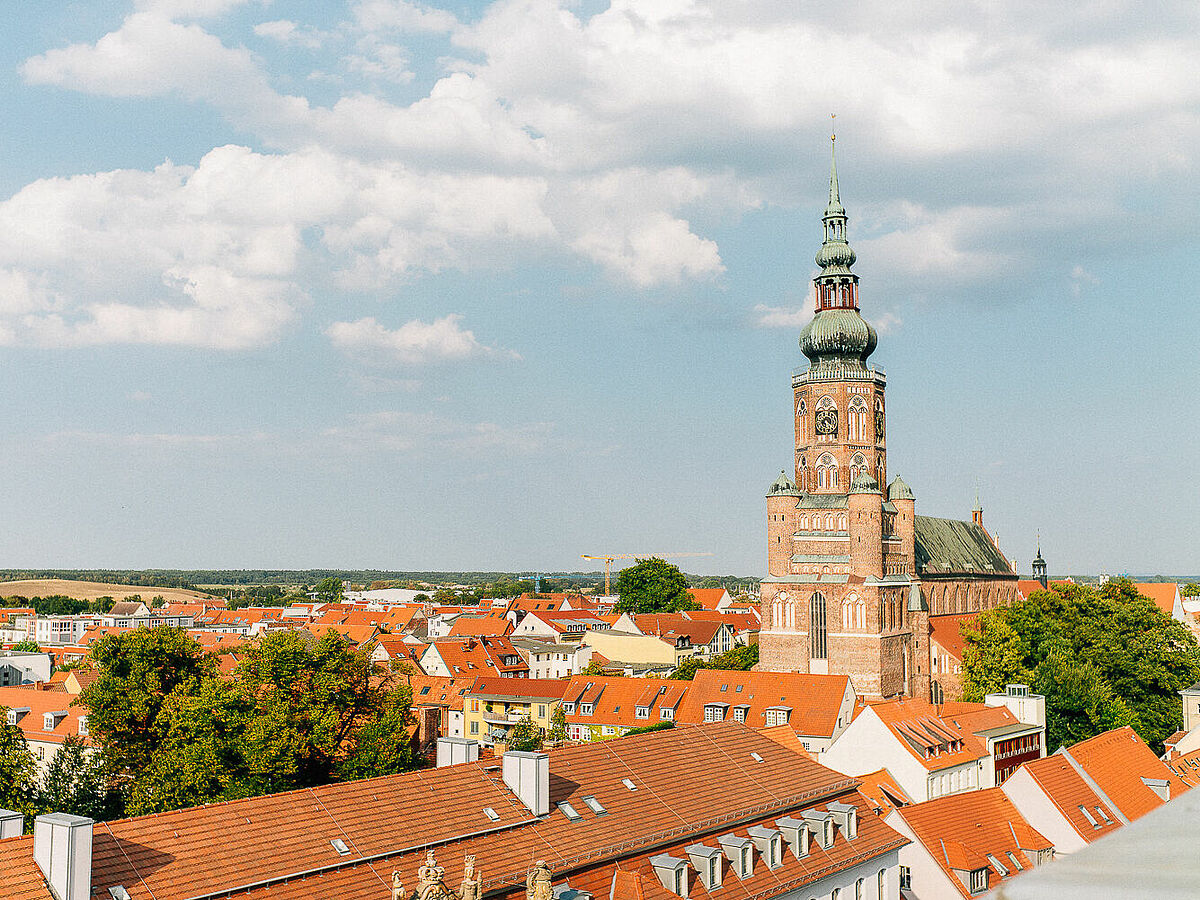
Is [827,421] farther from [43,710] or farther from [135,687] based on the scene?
[43,710]

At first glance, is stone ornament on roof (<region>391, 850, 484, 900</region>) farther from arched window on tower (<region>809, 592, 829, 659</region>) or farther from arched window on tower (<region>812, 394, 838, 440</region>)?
arched window on tower (<region>812, 394, 838, 440</region>)

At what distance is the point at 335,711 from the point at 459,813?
→ 859 inches

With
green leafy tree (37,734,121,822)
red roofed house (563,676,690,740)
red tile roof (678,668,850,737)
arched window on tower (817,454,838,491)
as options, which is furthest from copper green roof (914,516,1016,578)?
green leafy tree (37,734,121,822)

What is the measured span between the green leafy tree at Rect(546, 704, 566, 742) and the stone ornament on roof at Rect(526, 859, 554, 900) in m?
45.5

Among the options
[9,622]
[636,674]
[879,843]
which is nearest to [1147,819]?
[879,843]

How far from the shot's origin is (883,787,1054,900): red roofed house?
3688cm

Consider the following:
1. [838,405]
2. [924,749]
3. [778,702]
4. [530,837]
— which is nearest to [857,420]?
[838,405]

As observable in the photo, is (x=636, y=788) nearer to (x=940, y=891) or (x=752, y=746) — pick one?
(x=752, y=746)

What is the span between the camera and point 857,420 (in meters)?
91.7

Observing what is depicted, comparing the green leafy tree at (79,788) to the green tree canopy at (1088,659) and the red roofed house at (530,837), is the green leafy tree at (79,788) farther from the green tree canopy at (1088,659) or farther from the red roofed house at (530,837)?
the green tree canopy at (1088,659)

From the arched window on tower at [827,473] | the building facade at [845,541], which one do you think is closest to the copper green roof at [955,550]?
the building facade at [845,541]

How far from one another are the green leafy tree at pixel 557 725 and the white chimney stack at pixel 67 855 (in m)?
49.2

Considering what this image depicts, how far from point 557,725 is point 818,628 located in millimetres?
22160

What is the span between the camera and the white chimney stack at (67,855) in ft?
68.0
